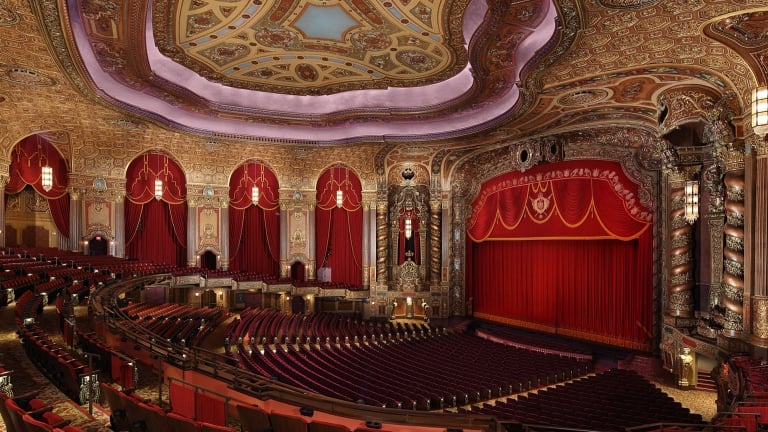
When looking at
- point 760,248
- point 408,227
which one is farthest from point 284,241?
point 760,248

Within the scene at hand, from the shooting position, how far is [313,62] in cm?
1054

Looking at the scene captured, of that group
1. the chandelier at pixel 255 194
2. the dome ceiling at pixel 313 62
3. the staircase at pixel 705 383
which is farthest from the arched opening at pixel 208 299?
the staircase at pixel 705 383

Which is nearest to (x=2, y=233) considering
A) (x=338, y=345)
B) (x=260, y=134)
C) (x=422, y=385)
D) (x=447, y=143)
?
(x=260, y=134)

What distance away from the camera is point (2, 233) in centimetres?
1094

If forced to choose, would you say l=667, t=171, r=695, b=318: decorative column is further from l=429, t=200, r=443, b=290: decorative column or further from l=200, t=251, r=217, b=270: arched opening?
l=200, t=251, r=217, b=270: arched opening

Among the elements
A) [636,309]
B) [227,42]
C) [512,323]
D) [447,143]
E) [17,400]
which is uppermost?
[227,42]

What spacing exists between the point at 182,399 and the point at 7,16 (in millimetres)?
5580

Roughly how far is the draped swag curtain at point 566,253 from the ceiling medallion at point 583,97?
251 cm

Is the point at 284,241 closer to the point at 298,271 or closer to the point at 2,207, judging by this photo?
the point at 298,271

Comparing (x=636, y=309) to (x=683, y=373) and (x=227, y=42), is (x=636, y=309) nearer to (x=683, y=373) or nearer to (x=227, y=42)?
(x=683, y=373)

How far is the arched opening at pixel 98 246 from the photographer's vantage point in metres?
12.9

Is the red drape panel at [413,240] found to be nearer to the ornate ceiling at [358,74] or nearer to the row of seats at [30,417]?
the ornate ceiling at [358,74]

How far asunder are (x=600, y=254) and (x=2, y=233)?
14.9m

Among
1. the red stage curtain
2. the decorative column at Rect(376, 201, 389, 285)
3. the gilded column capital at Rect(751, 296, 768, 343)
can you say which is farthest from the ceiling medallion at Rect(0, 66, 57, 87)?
the gilded column capital at Rect(751, 296, 768, 343)
